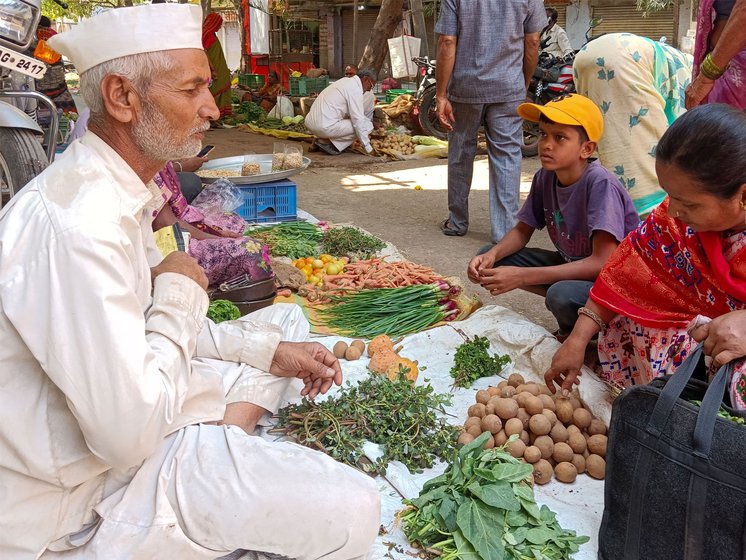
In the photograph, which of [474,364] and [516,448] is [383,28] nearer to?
[474,364]

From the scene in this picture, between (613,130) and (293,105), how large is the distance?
10.4m

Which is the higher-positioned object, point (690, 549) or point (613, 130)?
point (613, 130)

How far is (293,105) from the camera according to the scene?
43.9ft

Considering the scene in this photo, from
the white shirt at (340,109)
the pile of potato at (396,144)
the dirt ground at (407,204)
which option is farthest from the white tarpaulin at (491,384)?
the pile of potato at (396,144)

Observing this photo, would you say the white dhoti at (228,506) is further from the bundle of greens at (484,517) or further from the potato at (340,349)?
the potato at (340,349)

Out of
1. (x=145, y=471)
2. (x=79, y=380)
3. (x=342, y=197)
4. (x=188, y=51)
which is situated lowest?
(x=342, y=197)

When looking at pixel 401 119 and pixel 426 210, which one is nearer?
pixel 426 210

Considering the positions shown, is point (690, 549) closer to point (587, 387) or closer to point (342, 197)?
point (587, 387)

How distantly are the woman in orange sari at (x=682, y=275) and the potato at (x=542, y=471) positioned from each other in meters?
0.31

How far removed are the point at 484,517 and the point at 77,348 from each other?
1.20 m

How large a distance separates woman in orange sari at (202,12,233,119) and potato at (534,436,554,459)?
11.0 metres

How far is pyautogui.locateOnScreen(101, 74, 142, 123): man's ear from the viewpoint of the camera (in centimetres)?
160

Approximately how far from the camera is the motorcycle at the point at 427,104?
10.4 metres

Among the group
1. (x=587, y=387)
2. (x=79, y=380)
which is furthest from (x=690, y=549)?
(x=79, y=380)
